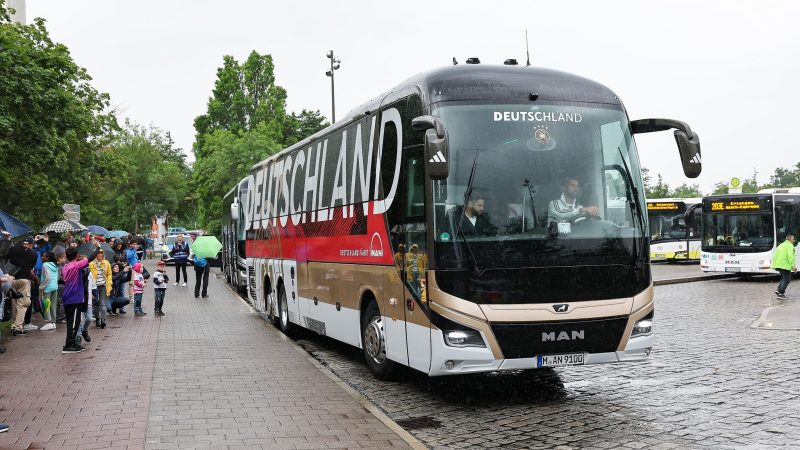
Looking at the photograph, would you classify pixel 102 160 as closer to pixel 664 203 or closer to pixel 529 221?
pixel 664 203

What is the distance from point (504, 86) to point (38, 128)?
19.7m

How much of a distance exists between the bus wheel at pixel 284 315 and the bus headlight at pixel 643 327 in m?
7.95

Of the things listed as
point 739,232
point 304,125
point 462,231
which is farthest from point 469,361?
point 304,125

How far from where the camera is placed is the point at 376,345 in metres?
10.4

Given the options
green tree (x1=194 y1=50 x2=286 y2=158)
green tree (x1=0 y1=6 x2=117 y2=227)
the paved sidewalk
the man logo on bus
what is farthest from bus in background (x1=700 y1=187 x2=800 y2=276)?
green tree (x1=194 y1=50 x2=286 y2=158)

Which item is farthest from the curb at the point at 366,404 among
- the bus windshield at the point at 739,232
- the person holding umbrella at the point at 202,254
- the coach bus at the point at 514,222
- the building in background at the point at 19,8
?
the building in background at the point at 19,8

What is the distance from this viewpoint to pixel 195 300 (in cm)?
2497

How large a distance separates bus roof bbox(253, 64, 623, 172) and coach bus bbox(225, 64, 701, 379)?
0.01 m

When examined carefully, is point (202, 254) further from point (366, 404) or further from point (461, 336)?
point (461, 336)

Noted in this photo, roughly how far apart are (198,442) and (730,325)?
454 inches

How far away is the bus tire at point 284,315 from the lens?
1563 centimetres

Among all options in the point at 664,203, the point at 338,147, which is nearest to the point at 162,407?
the point at 338,147

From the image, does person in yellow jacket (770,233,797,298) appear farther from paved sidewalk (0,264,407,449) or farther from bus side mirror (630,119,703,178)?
bus side mirror (630,119,703,178)

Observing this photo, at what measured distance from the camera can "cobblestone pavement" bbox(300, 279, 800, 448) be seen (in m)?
7.45
